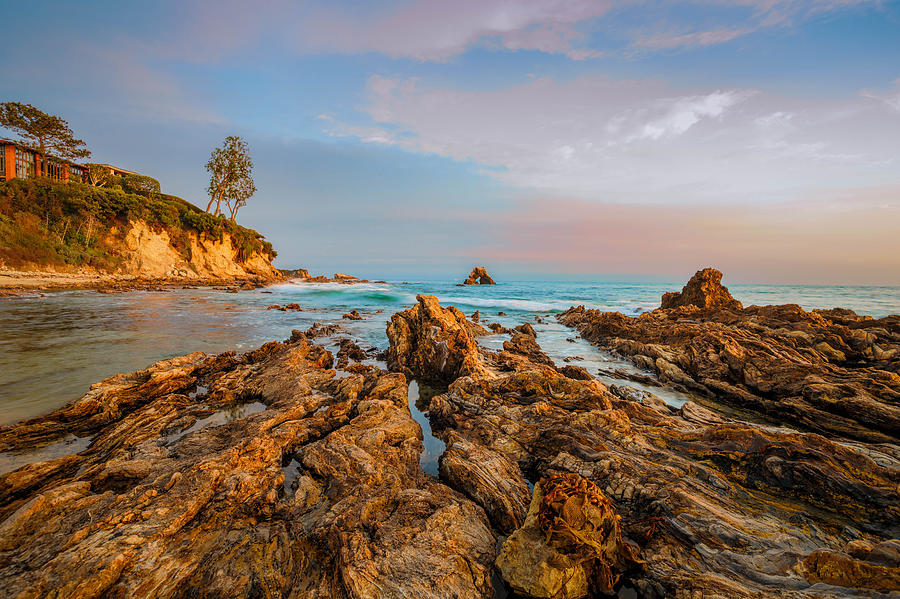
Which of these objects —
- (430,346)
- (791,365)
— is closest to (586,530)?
(430,346)

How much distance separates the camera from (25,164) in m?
44.1

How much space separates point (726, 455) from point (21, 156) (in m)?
78.7

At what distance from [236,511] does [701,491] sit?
6697mm

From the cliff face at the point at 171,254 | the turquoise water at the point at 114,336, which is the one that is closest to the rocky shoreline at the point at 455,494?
the turquoise water at the point at 114,336

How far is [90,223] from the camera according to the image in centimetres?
4025

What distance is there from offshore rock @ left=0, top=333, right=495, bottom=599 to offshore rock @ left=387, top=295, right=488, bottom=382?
3727 mm

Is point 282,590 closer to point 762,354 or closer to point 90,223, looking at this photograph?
point 762,354

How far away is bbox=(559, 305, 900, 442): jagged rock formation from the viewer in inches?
293

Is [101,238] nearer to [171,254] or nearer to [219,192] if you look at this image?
[171,254]

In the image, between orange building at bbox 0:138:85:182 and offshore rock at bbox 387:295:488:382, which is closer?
offshore rock at bbox 387:295:488:382

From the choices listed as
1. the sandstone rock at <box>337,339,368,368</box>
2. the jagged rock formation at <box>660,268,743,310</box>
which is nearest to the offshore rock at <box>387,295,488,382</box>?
the sandstone rock at <box>337,339,368,368</box>

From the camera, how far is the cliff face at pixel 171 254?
43344mm

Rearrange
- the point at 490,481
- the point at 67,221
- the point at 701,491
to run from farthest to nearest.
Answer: the point at 67,221 < the point at 490,481 < the point at 701,491

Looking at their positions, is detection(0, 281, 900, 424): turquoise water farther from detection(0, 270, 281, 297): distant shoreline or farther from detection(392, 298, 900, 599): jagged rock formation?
detection(392, 298, 900, 599): jagged rock formation
